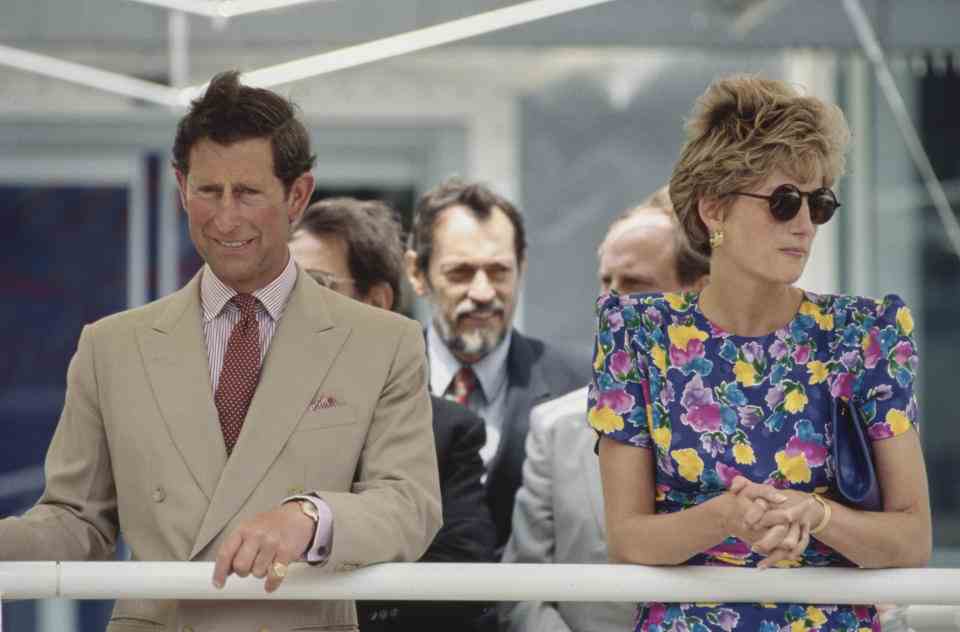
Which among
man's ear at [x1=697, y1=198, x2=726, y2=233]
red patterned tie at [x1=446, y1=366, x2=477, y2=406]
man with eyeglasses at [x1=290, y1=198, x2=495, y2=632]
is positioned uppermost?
man's ear at [x1=697, y1=198, x2=726, y2=233]

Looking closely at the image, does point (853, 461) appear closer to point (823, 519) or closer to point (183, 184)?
point (823, 519)

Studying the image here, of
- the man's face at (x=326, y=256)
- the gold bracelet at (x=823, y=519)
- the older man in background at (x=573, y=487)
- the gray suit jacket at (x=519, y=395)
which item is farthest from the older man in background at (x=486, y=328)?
the gold bracelet at (x=823, y=519)

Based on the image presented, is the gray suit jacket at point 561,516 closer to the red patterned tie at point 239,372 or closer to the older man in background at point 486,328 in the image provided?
the older man in background at point 486,328

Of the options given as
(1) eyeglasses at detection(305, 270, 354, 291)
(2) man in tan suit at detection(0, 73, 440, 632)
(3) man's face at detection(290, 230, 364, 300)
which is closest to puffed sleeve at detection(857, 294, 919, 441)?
(2) man in tan suit at detection(0, 73, 440, 632)

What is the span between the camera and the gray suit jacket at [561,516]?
3266 millimetres

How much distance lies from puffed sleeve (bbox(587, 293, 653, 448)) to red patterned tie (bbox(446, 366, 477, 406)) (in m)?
1.38

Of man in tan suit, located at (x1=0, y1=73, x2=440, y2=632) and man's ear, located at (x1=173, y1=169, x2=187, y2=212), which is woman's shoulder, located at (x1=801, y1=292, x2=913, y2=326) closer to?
man in tan suit, located at (x1=0, y1=73, x2=440, y2=632)

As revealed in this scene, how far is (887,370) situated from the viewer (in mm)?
2592

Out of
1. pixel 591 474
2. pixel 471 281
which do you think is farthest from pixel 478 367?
pixel 591 474

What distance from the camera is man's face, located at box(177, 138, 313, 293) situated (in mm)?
2623

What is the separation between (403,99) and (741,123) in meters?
5.01

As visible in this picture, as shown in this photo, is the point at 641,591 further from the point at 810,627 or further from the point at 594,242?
the point at 594,242

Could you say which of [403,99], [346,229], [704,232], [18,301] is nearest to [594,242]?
[403,99]

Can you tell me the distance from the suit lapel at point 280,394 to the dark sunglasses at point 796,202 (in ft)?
2.14
